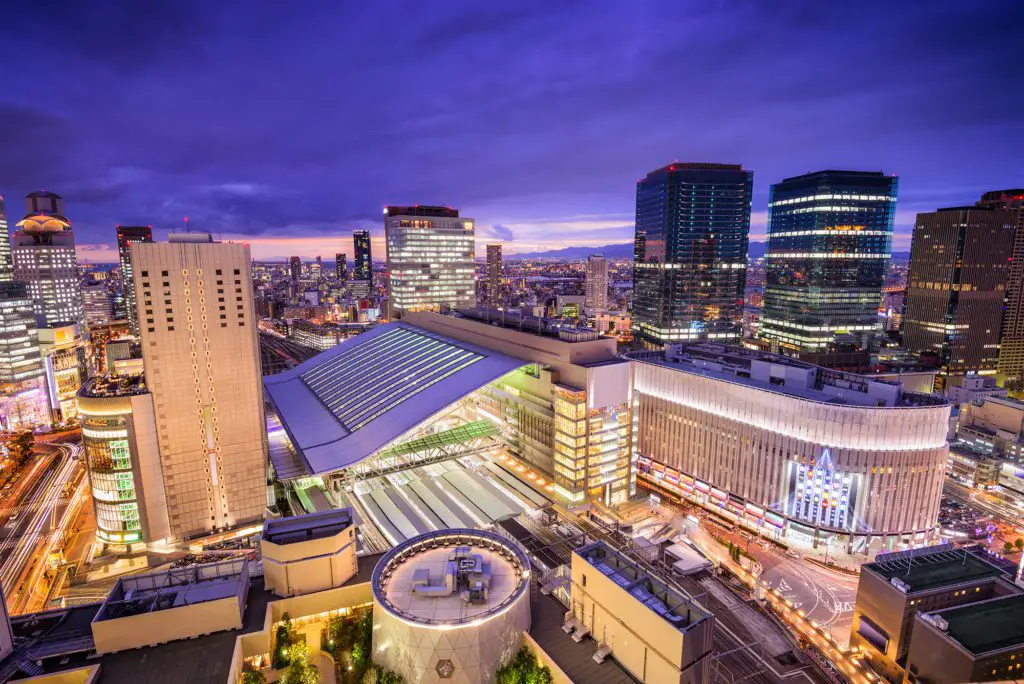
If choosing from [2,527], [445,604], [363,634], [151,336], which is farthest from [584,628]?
[2,527]

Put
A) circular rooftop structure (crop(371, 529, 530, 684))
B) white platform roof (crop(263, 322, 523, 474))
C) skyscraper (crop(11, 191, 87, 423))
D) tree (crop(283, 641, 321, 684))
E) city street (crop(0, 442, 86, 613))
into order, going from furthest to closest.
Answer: skyscraper (crop(11, 191, 87, 423)), white platform roof (crop(263, 322, 523, 474)), city street (crop(0, 442, 86, 613)), tree (crop(283, 641, 321, 684)), circular rooftop structure (crop(371, 529, 530, 684))

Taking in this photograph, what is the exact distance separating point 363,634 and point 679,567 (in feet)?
114

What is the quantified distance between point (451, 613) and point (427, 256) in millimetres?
125011

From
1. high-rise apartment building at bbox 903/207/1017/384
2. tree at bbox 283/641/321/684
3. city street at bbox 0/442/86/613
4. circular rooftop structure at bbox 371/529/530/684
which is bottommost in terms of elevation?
city street at bbox 0/442/86/613

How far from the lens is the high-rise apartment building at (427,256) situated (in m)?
146

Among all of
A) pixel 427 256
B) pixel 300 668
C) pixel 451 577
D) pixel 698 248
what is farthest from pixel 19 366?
pixel 698 248

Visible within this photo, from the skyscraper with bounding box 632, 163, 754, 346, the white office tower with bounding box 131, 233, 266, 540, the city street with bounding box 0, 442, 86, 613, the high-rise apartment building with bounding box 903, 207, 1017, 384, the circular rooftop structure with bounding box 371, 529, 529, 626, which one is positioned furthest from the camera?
the skyscraper with bounding box 632, 163, 754, 346

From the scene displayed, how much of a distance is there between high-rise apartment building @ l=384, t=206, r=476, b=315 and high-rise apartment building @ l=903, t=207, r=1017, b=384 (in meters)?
123

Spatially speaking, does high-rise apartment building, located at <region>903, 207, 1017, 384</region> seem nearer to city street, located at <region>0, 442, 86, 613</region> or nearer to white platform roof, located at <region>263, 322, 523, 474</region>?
white platform roof, located at <region>263, 322, 523, 474</region>

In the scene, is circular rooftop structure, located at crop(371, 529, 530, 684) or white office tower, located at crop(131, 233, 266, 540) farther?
white office tower, located at crop(131, 233, 266, 540)

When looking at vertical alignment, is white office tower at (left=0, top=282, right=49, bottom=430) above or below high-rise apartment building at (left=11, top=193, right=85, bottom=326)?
below

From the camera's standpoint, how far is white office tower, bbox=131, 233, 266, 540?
185ft

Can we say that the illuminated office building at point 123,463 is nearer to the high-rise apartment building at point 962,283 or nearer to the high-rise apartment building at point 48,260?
the high-rise apartment building at point 48,260

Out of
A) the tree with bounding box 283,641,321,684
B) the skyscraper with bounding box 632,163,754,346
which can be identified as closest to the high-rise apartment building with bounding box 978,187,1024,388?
the skyscraper with bounding box 632,163,754,346
